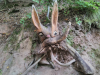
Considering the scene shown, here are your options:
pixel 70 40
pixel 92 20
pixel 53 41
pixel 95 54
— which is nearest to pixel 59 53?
pixel 70 40

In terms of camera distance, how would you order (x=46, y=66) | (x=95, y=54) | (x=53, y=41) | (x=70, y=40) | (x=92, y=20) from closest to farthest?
(x=53, y=41) → (x=95, y=54) → (x=46, y=66) → (x=70, y=40) → (x=92, y=20)

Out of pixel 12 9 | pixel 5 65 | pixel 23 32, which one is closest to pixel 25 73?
pixel 5 65

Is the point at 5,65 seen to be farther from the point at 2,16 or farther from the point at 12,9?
the point at 12,9

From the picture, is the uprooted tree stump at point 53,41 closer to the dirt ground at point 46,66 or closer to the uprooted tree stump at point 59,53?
the uprooted tree stump at point 59,53

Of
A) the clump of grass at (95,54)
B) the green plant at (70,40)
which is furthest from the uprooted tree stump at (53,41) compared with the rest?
the clump of grass at (95,54)

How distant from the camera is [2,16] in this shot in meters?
4.69

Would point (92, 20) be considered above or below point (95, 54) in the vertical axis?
above

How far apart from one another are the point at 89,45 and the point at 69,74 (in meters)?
1.49

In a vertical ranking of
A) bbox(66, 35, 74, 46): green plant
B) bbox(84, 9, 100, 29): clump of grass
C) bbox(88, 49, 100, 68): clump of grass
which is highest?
bbox(84, 9, 100, 29): clump of grass

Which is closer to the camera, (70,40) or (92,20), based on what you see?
(70,40)

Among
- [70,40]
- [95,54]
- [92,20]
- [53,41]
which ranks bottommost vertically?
[95,54]

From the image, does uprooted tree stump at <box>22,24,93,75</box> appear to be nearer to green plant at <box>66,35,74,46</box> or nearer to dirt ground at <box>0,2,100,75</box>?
dirt ground at <box>0,2,100,75</box>

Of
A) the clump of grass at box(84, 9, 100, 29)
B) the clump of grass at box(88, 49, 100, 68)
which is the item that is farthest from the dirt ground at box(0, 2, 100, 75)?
the clump of grass at box(84, 9, 100, 29)

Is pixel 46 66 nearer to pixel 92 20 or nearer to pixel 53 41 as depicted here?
pixel 53 41
